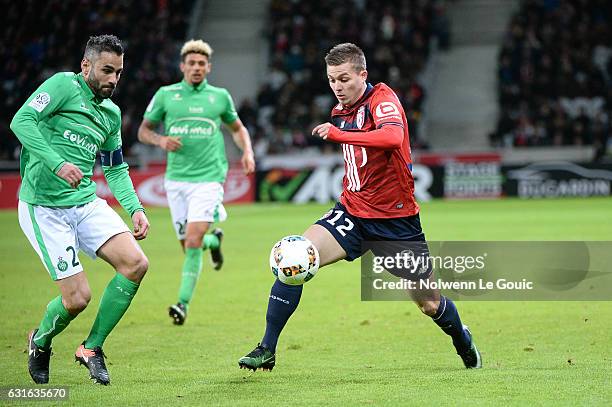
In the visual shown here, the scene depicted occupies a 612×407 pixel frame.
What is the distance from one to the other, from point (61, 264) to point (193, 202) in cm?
379

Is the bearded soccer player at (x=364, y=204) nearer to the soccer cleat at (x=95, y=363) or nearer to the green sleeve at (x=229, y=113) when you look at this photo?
the soccer cleat at (x=95, y=363)

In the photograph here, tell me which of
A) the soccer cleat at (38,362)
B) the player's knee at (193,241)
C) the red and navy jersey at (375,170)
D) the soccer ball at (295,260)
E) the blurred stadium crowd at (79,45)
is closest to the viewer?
the soccer ball at (295,260)

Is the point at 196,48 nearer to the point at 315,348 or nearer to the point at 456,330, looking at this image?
the point at 315,348

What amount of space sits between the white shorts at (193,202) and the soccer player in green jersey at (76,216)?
3.39 metres

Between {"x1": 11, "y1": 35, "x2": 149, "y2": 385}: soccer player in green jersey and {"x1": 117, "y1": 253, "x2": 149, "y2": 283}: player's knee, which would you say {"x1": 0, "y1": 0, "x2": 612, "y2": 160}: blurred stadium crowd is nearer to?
{"x1": 11, "y1": 35, "x2": 149, "y2": 385}: soccer player in green jersey

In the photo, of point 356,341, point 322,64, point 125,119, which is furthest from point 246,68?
point 356,341

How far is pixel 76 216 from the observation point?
6754 mm

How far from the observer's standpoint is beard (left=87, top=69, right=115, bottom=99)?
21.8 feet

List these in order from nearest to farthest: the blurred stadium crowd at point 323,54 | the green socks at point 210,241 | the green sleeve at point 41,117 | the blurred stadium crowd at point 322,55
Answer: the green sleeve at point 41,117 → the green socks at point 210,241 → the blurred stadium crowd at point 323,54 → the blurred stadium crowd at point 322,55

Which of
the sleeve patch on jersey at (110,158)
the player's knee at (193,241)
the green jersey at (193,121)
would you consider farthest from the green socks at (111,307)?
the green jersey at (193,121)

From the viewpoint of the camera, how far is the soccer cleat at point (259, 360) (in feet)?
21.3

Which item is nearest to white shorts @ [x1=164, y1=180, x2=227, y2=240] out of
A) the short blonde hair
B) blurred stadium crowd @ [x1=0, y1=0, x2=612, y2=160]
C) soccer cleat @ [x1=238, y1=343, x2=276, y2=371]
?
the short blonde hair

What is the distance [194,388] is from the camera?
20.9 ft

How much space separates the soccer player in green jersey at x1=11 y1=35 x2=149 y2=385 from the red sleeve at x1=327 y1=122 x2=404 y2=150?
1499 mm
